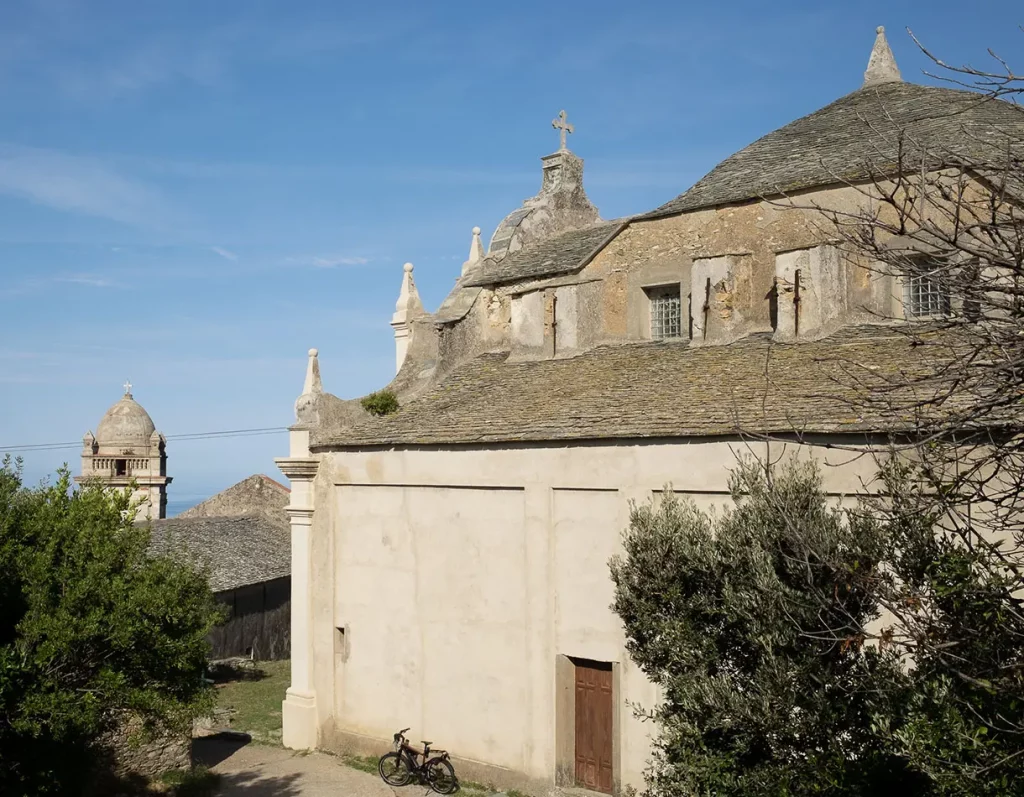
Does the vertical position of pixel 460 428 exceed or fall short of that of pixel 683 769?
it exceeds it

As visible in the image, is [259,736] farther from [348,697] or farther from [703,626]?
[703,626]

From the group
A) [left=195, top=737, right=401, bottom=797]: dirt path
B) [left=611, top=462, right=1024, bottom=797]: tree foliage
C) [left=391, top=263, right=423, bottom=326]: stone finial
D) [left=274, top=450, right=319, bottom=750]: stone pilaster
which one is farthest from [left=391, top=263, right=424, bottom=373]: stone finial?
[left=611, top=462, right=1024, bottom=797]: tree foliage

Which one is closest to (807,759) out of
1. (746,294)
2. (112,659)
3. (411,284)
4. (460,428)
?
(112,659)

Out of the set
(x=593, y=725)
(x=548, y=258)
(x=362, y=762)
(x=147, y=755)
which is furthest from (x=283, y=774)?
(x=548, y=258)

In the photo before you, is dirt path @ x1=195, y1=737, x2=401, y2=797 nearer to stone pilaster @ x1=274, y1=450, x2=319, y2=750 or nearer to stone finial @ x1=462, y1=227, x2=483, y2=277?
stone pilaster @ x1=274, y1=450, x2=319, y2=750

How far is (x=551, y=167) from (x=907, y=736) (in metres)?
20.7

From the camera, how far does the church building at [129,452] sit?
45594 mm

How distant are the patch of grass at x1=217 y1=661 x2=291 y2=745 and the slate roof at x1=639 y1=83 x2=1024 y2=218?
14002 millimetres

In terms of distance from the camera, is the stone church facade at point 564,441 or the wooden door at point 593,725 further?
the wooden door at point 593,725

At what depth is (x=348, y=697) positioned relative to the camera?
19.7 metres

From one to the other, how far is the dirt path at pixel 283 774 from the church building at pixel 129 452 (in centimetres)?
2649

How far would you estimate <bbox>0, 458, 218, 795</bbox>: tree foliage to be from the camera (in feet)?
33.7

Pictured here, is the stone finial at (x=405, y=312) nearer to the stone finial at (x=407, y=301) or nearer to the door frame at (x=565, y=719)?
the stone finial at (x=407, y=301)

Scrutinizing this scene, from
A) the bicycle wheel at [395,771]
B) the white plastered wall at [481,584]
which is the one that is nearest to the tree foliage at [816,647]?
the white plastered wall at [481,584]
